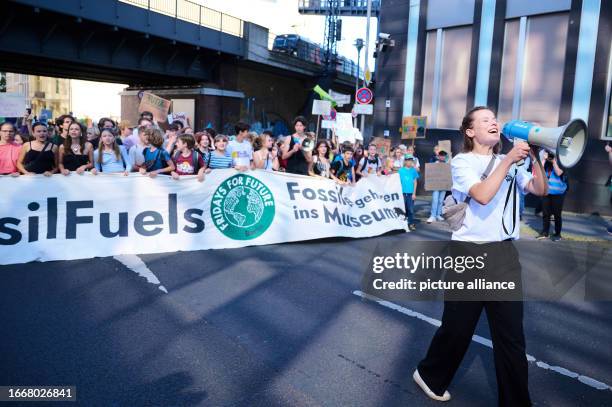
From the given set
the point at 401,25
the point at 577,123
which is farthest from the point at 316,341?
the point at 401,25

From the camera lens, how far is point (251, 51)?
33719 mm

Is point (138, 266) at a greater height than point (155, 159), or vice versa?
point (155, 159)

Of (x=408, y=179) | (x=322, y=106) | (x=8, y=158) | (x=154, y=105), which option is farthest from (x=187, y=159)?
(x=322, y=106)

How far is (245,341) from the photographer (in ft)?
14.1

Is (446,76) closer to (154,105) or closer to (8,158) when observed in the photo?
(154,105)

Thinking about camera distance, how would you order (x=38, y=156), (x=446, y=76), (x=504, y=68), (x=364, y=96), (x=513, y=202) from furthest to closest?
(x=364, y=96) < (x=446, y=76) < (x=504, y=68) < (x=38, y=156) < (x=513, y=202)

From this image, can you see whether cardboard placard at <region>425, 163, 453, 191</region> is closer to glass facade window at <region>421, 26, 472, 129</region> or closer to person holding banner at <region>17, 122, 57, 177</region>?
person holding banner at <region>17, 122, 57, 177</region>

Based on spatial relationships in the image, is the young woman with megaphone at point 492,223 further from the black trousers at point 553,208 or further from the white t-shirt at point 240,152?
the black trousers at point 553,208

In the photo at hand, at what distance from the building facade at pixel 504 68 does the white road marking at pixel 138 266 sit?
1181cm

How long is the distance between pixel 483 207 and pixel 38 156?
21.6ft

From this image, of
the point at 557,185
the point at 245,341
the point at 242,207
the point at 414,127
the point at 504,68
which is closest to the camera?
the point at 245,341

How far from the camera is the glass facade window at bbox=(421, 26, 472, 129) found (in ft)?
56.0

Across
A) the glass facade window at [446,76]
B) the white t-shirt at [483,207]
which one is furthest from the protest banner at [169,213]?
the glass facade window at [446,76]

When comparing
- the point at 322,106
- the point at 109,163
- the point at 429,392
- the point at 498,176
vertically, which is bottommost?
the point at 429,392
